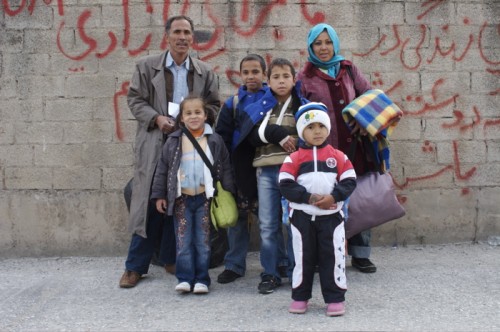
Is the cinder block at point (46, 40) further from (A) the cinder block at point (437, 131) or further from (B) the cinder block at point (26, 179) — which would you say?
(A) the cinder block at point (437, 131)

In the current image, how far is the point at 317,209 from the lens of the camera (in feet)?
12.4

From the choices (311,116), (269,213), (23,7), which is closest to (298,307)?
(269,213)

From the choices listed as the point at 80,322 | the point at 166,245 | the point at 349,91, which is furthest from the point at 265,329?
the point at 349,91

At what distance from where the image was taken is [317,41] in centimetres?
447

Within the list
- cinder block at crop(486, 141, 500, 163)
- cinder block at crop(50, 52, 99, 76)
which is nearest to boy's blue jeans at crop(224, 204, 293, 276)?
cinder block at crop(50, 52, 99, 76)

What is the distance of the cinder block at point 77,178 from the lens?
18.0 feet

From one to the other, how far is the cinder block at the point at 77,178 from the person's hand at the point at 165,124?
4.23ft

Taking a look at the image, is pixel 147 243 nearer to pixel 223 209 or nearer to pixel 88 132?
pixel 223 209

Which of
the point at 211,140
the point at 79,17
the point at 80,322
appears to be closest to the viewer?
the point at 80,322

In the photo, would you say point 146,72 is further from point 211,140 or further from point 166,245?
point 166,245

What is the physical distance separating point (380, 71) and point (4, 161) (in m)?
3.44

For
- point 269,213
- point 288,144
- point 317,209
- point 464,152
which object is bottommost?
point 269,213

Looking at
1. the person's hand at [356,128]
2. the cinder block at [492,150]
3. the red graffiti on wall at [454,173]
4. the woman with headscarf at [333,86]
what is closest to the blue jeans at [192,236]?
the woman with headscarf at [333,86]

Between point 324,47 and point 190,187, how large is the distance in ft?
4.57
